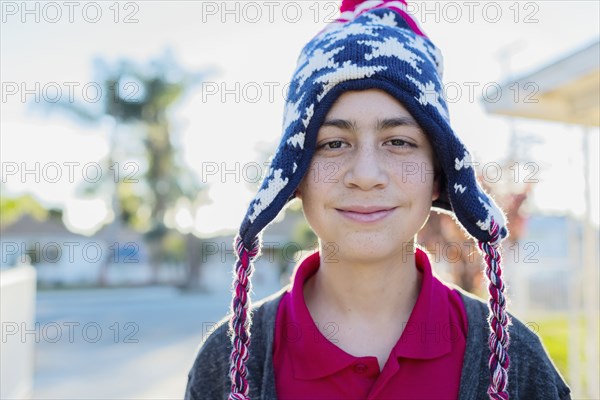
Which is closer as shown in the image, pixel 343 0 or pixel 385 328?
pixel 385 328

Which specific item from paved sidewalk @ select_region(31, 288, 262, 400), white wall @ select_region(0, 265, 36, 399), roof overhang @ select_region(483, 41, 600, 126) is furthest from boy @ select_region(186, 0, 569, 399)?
paved sidewalk @ select_region(31, 288, 262, 400)

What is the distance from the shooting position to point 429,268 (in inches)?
80.7

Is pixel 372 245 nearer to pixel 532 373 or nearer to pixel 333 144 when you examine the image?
pixel 333 144

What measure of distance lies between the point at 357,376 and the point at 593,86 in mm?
3567

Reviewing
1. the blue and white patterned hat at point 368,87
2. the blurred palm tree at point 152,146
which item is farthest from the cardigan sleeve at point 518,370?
the blurred palm tree at point 152,146

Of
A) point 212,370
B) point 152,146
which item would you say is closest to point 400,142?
point 212,370

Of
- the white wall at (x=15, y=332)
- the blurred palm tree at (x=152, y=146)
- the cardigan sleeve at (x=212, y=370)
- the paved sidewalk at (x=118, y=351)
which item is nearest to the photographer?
the cardigan sleeve at (x=212, y=370)

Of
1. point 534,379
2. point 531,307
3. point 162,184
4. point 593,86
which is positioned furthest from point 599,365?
point 162,184

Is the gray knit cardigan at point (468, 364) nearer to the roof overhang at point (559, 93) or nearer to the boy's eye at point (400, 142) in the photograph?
the boy's eye at point (400, 142)

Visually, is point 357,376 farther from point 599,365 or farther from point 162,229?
point 162,229

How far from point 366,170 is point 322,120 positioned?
0.21 meters

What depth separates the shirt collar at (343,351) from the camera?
183 centimetres

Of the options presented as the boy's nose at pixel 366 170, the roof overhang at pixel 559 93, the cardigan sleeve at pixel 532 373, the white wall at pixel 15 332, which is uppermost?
the roof overhang at pixel 559 93

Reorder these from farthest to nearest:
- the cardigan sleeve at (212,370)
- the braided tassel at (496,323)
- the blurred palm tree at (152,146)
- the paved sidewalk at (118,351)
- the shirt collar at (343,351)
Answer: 1. the blurred palm tree at (152,146)
2. the paved sidewalk at (118,351)
3. the cardigan sleeve at (212,370)
4. the shirt collar at (343,351)
5. the braided tassel at (496,323)
